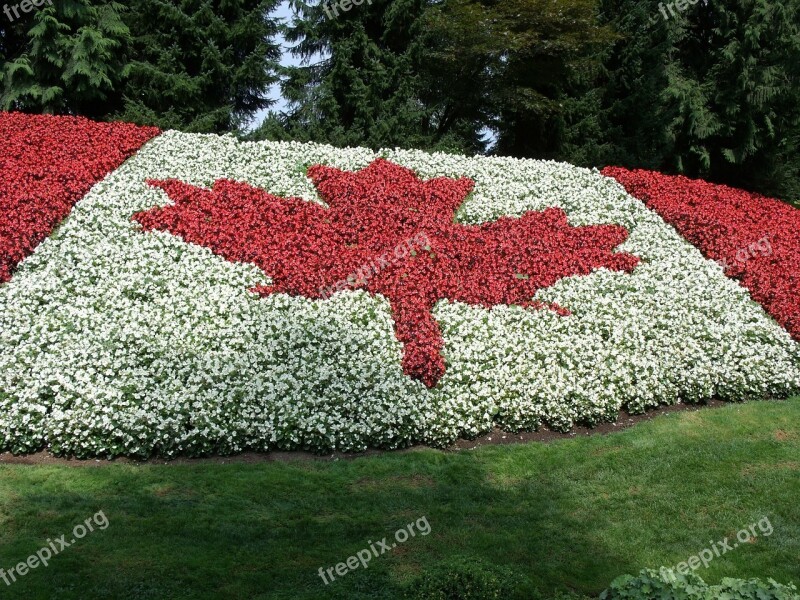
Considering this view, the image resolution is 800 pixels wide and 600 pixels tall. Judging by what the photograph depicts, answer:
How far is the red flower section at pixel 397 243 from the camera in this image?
39.9 feet

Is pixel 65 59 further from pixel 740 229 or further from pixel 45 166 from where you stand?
pixel 740 229

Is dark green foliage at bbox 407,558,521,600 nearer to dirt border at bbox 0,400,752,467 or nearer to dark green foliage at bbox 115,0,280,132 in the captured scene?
dirt border at bbox 0,400,752,467

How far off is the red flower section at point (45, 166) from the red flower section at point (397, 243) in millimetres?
1523

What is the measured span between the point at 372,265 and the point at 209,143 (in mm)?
6683

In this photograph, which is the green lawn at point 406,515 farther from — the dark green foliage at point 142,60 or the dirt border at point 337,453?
the dark green foliage at point 142,60

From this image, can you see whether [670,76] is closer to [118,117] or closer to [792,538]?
[118,117]

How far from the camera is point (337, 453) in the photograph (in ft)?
31.9

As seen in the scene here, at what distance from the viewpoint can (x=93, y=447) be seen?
927 centimetres

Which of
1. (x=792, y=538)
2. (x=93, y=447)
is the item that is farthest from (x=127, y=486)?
(x=792, y=538)

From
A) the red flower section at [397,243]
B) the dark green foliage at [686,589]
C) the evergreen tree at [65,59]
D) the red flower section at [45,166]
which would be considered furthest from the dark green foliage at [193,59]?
the dark green foliage at [686,589]

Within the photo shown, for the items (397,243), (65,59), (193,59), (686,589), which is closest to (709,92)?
(193,59)

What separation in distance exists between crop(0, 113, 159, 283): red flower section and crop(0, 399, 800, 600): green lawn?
529 cm

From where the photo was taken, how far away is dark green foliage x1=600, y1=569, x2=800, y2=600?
5.33 meters

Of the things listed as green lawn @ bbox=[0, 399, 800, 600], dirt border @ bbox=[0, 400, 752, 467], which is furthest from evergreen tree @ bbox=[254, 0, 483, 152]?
green lawn @ bbox=[0, 399, 800, 600]
